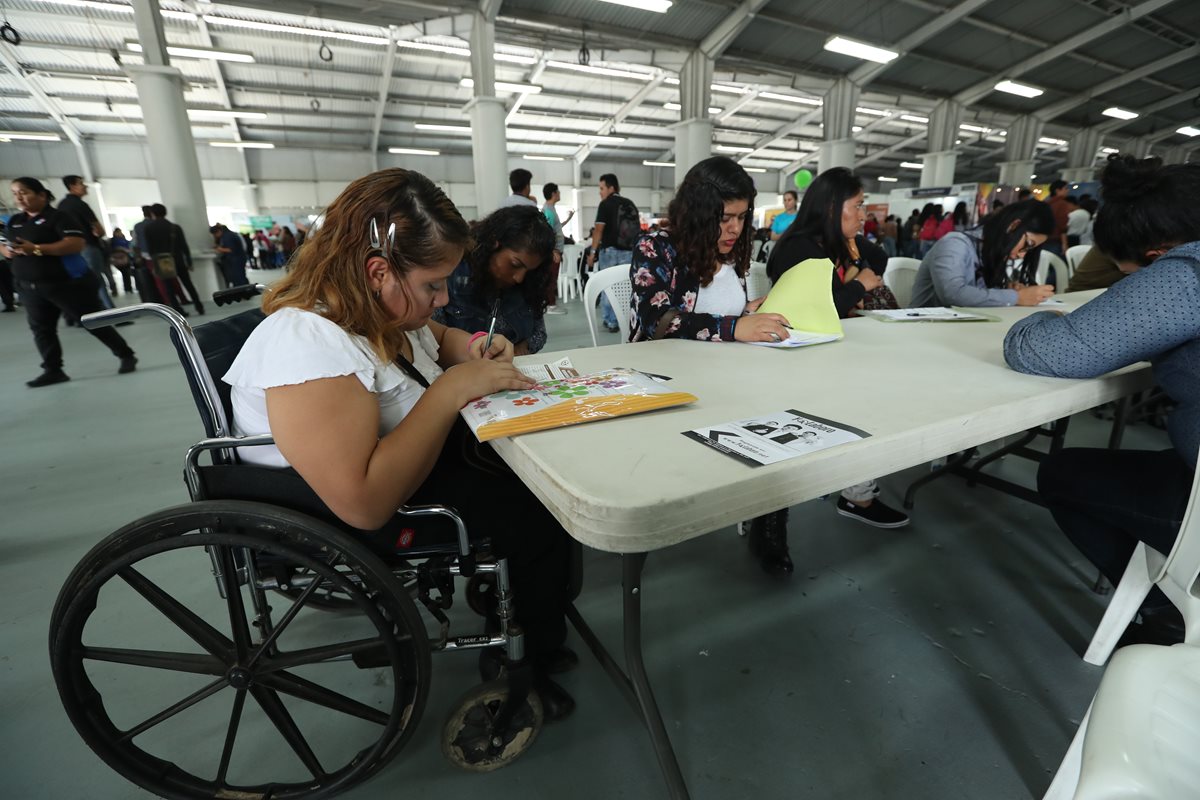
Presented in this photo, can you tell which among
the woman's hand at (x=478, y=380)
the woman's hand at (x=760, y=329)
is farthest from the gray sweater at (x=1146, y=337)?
the woman's hand at (x=478, y=380)

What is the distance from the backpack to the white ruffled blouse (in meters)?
3.97

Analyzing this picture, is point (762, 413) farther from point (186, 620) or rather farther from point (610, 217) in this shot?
point (610, 217)

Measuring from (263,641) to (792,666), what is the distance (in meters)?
1.03

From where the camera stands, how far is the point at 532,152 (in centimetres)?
1538

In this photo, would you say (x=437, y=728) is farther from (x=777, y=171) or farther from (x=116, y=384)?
(x=777, y=171)

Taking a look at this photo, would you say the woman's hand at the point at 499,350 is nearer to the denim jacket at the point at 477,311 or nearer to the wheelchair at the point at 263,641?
the wheelchair at the point at 263,641

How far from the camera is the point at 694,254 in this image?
1.48m

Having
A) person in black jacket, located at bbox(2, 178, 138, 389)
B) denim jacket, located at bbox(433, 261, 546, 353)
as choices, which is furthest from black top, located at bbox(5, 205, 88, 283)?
denim jacket, located at bbox(433, 261, 546, 353)

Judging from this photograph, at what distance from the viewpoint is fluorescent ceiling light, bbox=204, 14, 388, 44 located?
7.17 metres

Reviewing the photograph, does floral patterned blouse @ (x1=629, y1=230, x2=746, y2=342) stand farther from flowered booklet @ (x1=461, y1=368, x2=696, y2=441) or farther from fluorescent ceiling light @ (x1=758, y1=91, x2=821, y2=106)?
fluorescent ceiling light @ (x1=758, y1=91, x2=821, y2=106)

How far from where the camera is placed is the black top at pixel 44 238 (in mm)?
3086

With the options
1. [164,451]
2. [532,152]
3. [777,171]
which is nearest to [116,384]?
[164,451]

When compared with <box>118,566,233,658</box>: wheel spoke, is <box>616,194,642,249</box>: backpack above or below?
above

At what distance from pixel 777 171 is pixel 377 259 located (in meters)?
21.7
